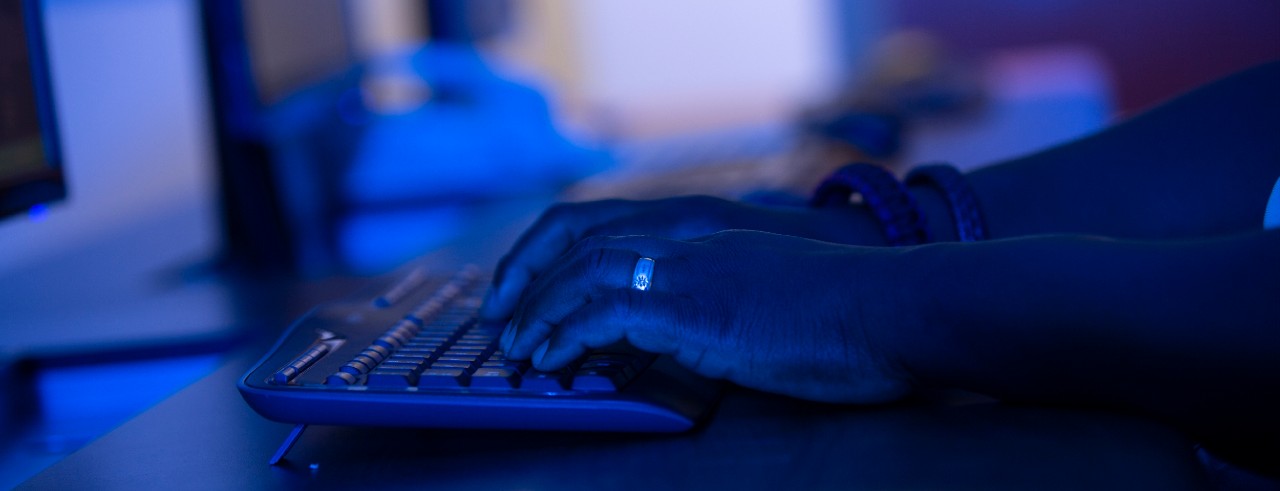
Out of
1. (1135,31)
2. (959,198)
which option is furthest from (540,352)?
(1135,31)

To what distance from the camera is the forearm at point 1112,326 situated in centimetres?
45

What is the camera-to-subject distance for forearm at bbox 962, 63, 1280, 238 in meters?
0.66

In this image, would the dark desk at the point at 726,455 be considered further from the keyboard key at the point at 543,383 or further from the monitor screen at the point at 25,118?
the monitor screen at the point at 25,118

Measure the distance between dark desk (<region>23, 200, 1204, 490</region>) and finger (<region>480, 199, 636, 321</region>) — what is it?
139 millimetres

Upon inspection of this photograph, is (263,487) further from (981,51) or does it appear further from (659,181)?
(981,51)

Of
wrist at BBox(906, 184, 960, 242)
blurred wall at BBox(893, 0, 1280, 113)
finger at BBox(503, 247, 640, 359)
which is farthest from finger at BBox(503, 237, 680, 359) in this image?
blurred wall at BBox(893, 0, 1280, 113)

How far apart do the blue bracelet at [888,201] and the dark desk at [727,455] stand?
0.16 metres

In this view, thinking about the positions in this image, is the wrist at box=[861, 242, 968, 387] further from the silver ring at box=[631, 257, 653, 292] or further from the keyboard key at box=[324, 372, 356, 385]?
the keyboard key at box=[324, 372, 356, 385]

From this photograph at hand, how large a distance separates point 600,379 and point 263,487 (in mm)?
150

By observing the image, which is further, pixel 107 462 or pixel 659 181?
pixel 659 181

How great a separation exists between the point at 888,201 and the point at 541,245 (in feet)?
0.70

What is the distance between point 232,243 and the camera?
125 centimetres

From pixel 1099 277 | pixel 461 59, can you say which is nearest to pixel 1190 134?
pixel 1099 277

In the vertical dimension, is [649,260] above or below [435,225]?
above
